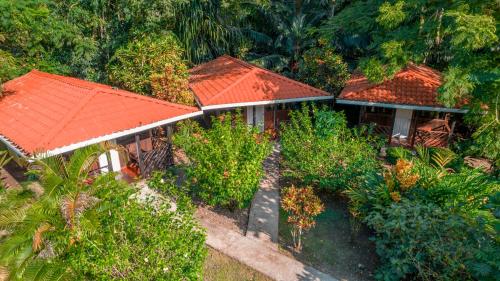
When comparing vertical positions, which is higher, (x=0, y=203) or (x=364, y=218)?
(x=0, y=203)

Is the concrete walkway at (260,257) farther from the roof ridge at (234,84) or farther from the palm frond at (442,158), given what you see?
the roof ridge at (234,84)

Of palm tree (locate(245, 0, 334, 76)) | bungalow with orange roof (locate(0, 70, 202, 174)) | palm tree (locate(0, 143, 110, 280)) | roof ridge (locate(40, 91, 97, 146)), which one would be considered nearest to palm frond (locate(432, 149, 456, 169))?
bungalow with orange roof (locate(0, 70, 202, 174))

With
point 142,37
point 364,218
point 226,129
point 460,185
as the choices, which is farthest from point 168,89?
point 460,185

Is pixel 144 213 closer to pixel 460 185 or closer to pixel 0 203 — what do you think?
pixel 0 203

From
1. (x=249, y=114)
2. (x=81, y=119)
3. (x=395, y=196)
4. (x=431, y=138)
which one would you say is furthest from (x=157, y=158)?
(x=431, y=138)

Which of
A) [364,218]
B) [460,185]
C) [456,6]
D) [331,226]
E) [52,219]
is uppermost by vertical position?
[456,6]

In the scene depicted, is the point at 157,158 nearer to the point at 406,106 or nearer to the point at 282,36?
the point at 406,106
